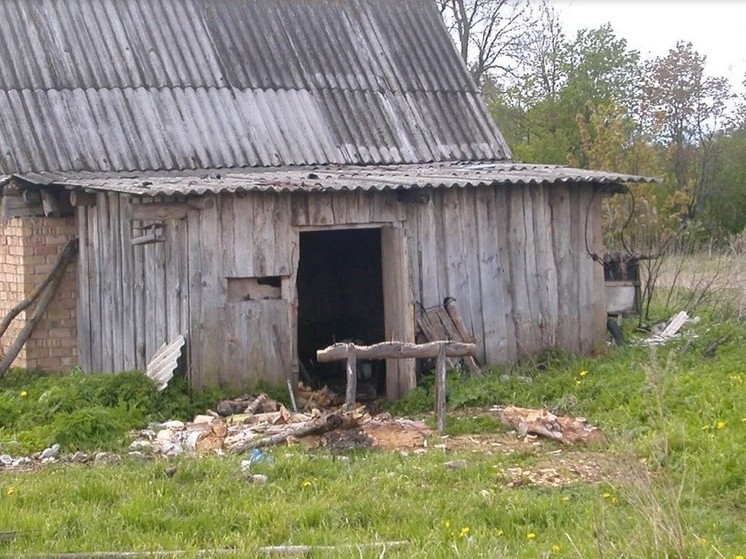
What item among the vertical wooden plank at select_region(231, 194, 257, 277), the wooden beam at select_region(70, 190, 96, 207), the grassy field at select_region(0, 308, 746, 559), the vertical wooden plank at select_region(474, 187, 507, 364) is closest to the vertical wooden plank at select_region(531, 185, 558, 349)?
the vertical wooden plank at select_region(474, 187, 507, 364)

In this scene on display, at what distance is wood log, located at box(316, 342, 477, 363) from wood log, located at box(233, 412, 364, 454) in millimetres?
657

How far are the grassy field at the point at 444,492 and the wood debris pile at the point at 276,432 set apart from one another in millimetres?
290

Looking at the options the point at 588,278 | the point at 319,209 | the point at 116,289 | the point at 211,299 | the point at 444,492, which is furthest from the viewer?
the point at 588,278

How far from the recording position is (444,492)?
8.06m

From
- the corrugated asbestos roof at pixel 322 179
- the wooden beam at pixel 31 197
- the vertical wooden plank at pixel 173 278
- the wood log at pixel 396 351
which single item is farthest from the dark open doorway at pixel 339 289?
the wood log at pixel 396 351

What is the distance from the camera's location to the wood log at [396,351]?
34.4 ft

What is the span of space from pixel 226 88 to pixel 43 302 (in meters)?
3.68

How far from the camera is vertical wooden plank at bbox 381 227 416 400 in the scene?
12.4 m

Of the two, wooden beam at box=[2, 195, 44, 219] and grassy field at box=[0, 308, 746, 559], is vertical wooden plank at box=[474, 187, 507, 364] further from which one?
wooden beam at box=[2, 195, 44, 219]

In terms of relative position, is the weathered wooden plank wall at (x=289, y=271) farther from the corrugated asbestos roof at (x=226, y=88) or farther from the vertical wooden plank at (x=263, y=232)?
the corrugated asbestos roof at (x=226, y=88)

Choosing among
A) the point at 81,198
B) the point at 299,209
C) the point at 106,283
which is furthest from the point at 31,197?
the point at 299,209

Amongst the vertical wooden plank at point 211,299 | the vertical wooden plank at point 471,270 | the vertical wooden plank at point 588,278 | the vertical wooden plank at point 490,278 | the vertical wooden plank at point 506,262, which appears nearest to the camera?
the vertical wooden plank at point 211,299

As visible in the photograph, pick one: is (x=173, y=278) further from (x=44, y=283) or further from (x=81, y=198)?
(x=44, y=283)

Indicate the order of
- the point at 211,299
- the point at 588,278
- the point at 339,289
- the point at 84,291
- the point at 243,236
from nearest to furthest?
1. the point at 211,299
2. the point at 243,236
3. the point at 84,291
4. the point at 588,278
5. the point at 339,289
